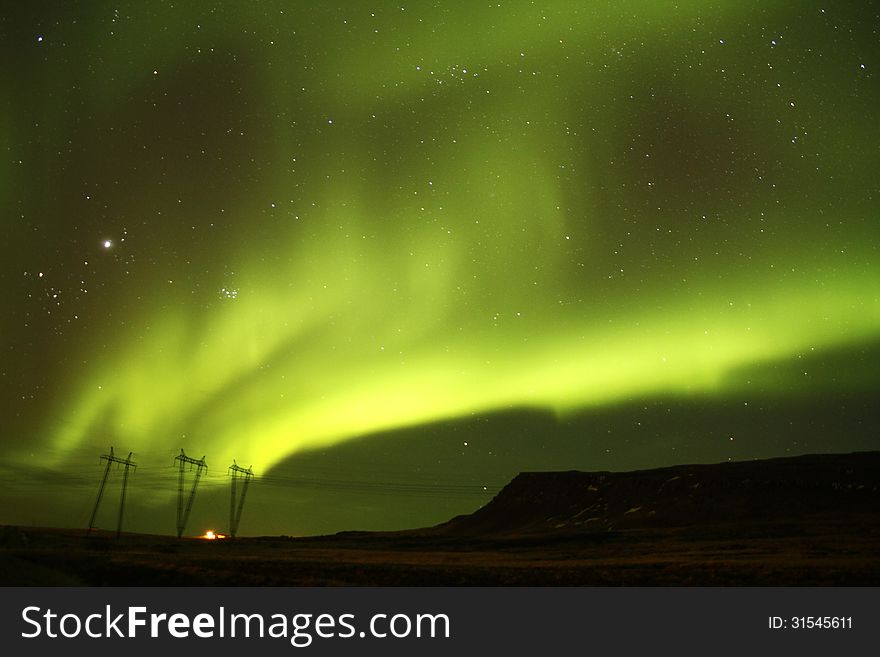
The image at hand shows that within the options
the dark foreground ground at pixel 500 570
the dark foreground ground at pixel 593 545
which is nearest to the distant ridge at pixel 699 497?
the dark foreground ground at pixel 593 545

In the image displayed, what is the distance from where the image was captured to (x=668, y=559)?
47.5 m

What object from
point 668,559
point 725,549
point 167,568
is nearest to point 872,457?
point 725,549

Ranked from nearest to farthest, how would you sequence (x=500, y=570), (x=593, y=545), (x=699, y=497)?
(x=500, y=570), (x=593, y=545), (x=699, y=497)

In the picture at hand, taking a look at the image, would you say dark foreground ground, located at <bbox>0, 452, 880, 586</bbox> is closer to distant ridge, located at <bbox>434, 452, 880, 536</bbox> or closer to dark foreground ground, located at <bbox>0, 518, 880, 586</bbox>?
dark foreground ground, located at <bbox>0, 518, 880, 586</bbox>

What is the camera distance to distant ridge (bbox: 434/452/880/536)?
111938 mm

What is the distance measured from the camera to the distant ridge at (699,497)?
112m

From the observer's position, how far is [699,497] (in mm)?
128125

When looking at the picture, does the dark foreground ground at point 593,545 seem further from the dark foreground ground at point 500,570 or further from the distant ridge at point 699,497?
the distant ridge at point 699,497

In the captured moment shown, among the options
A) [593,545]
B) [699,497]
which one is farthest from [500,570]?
[699,497]

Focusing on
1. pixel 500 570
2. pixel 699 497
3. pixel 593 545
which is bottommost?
pixel 500 570

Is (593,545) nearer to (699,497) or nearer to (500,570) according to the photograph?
(500,570)

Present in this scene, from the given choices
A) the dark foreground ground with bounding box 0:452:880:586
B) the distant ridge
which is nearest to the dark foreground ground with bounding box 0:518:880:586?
the dark foreground ground with bounding box 0:452:880:586

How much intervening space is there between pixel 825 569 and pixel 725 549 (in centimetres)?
2047

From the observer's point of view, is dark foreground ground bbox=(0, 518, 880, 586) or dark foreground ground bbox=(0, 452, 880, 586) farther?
dark foreground ground bbox=(0, 452, 880, 586)
